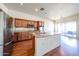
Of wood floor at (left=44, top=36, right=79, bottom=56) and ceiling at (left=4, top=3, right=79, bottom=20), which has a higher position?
ceiling at (left=4, top=3, right=79, bottom=20)

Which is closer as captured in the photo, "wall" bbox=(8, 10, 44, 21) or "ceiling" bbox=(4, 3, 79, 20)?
"ceiling" bbox=(4, 3, 79, 20)

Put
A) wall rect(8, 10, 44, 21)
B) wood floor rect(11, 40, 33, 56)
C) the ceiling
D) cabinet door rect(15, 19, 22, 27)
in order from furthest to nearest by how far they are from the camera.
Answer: cabinet door rect(15, 19, 22, 27)
wall rect(8, 10, 44, 21)
the ceiling
wood floor rect(11, 40, 33, 56)

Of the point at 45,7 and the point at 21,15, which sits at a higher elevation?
the point at 45,7

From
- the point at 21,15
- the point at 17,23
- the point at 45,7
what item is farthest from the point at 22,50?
the point at 21,15

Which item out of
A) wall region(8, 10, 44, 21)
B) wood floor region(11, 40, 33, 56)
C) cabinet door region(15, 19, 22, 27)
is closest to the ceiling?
wall region(8, 10, 44, 21)

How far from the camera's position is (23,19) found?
7.79 meters

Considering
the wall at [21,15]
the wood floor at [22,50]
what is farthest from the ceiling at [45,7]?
the wood floor at [22,50]

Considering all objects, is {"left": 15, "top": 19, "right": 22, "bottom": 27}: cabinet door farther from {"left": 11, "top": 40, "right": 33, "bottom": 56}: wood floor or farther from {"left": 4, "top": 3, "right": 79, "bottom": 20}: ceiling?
{"left": 11, "top": 40, "right": 33, "bottom": 56}: wood floor

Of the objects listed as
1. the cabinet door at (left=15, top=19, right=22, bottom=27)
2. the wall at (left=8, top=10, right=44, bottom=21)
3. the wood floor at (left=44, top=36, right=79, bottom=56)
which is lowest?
the wood floor at (left=44, top=36, right=79, bottom=56)

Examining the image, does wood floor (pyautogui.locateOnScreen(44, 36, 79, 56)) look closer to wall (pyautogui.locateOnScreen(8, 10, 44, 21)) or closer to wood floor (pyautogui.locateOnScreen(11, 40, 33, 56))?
wood floor (pyautogui.locateOnScreen(11, 40, 33, 56))

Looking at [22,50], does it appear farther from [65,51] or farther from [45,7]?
[45,7]

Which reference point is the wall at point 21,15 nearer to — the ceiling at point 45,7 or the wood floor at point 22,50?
the ceiling at point 45,7

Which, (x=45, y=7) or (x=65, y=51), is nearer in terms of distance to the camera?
(x=65, y=51)

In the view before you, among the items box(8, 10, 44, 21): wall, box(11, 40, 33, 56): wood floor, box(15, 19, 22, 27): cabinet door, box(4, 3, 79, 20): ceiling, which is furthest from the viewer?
box(15, 19, 22, 27): cabinet door
